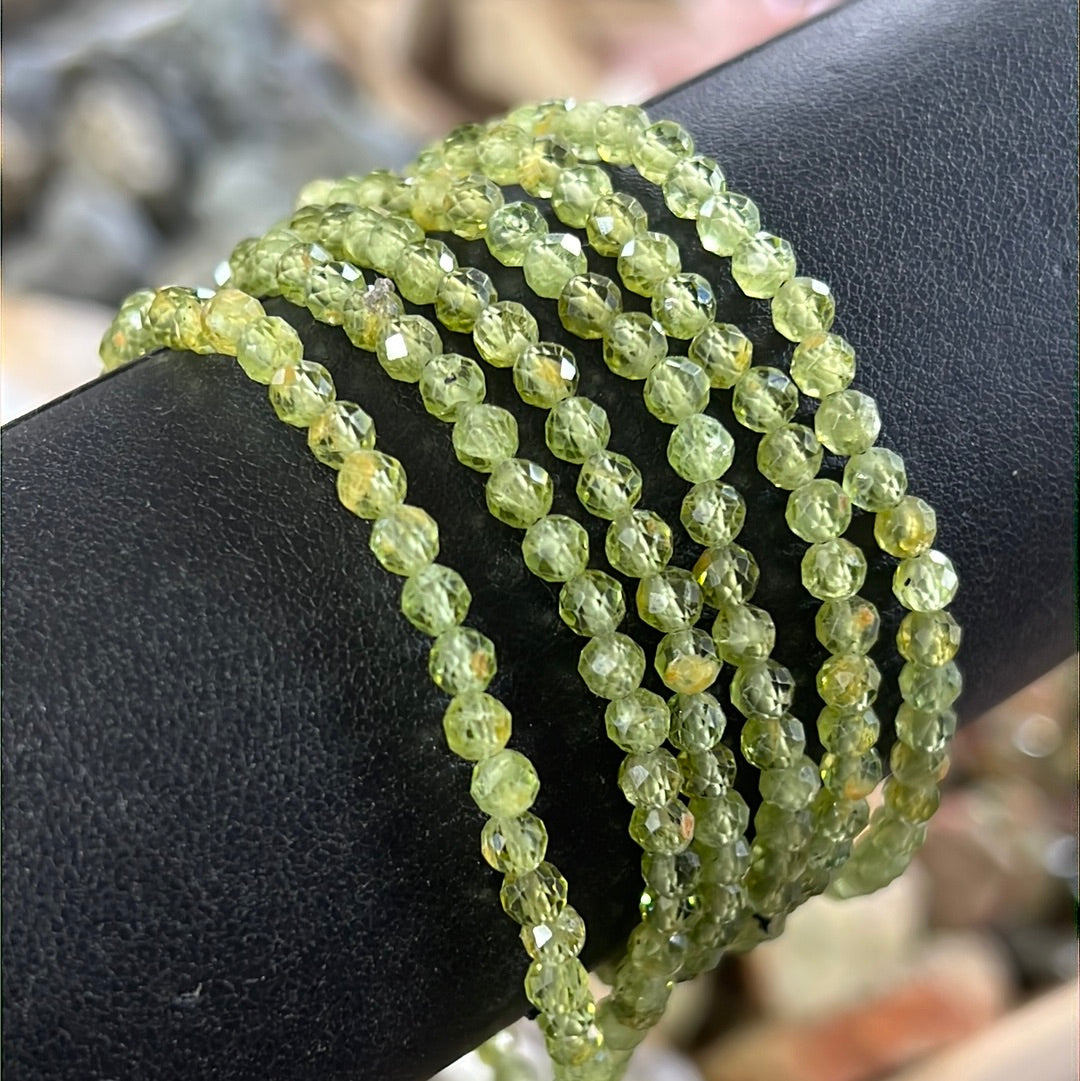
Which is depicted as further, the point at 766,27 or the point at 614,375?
the point at 766,27

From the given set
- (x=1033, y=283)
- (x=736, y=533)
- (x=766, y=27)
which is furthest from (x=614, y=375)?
(x=766, y=27)

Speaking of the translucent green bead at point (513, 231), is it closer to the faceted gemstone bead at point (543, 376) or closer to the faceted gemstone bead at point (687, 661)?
the faceted gemstone bead at point (543, 376)

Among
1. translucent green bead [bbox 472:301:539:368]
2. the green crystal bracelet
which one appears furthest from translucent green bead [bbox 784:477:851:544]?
translucent green bead [bbox 472:301:539:368]

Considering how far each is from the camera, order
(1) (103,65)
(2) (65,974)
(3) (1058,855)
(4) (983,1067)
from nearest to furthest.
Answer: (2) (65,974), (4) (983,1067), (3) (1058,855), (1) (103,65)

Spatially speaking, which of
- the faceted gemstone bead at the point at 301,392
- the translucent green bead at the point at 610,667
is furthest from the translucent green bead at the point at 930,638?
the faceted gemstone bead at the point at 301,392

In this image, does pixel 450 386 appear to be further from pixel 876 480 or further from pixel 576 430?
pixel 876 480

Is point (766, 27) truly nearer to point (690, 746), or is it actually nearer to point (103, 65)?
point (103, 65)

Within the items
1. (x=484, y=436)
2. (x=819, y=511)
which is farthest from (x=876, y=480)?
(x=484, y=436)
